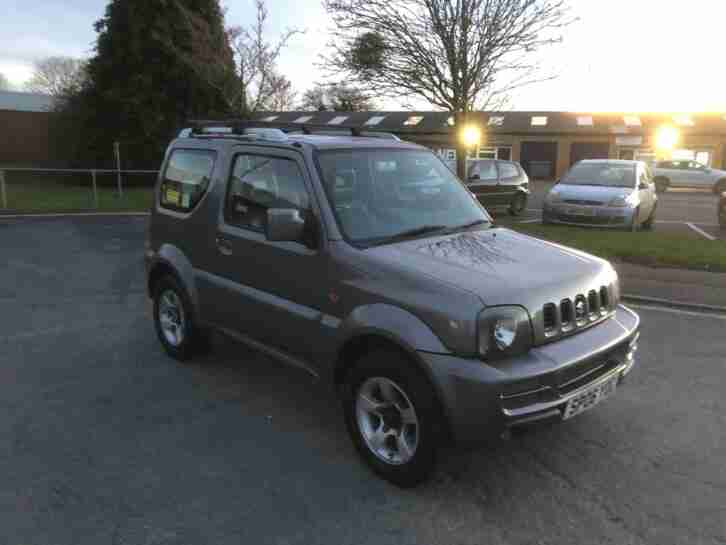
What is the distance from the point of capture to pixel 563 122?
37.6 metres

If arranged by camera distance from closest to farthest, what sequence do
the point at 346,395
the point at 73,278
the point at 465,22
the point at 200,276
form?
the point at 346,395 → the point at 200,276 → the point at 73,278 → the point at 465,22

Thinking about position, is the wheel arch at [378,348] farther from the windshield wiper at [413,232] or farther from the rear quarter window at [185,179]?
the rear quarter window at [185,179]

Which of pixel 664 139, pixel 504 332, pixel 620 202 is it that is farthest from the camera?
pixel 664 139

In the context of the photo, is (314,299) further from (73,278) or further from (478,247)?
(73,278)

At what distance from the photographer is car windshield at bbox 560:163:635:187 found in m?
12.4

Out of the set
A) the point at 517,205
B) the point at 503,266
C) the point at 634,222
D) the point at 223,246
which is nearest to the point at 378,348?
the point at 503,266

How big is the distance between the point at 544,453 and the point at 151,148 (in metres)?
26.4

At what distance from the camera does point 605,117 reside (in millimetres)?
38031

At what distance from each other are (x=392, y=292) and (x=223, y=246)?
5.79 ft

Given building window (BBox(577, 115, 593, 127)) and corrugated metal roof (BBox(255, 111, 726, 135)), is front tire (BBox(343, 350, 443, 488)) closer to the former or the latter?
corrugated metal roof (BBox(255, 111, 726, 135))

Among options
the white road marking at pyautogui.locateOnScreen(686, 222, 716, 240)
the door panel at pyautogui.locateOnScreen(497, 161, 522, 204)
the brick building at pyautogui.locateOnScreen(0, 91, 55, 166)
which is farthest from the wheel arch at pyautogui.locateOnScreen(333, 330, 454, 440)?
the brick building at pyautogui.locateOnScreen(0, 91, 55, 166)

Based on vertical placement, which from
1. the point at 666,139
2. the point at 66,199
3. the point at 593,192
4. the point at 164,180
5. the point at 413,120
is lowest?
the point at 66,199

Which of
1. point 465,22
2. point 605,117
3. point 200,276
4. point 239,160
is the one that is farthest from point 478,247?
point 605,117

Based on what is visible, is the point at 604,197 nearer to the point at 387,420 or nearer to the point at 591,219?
the point at 591,219
